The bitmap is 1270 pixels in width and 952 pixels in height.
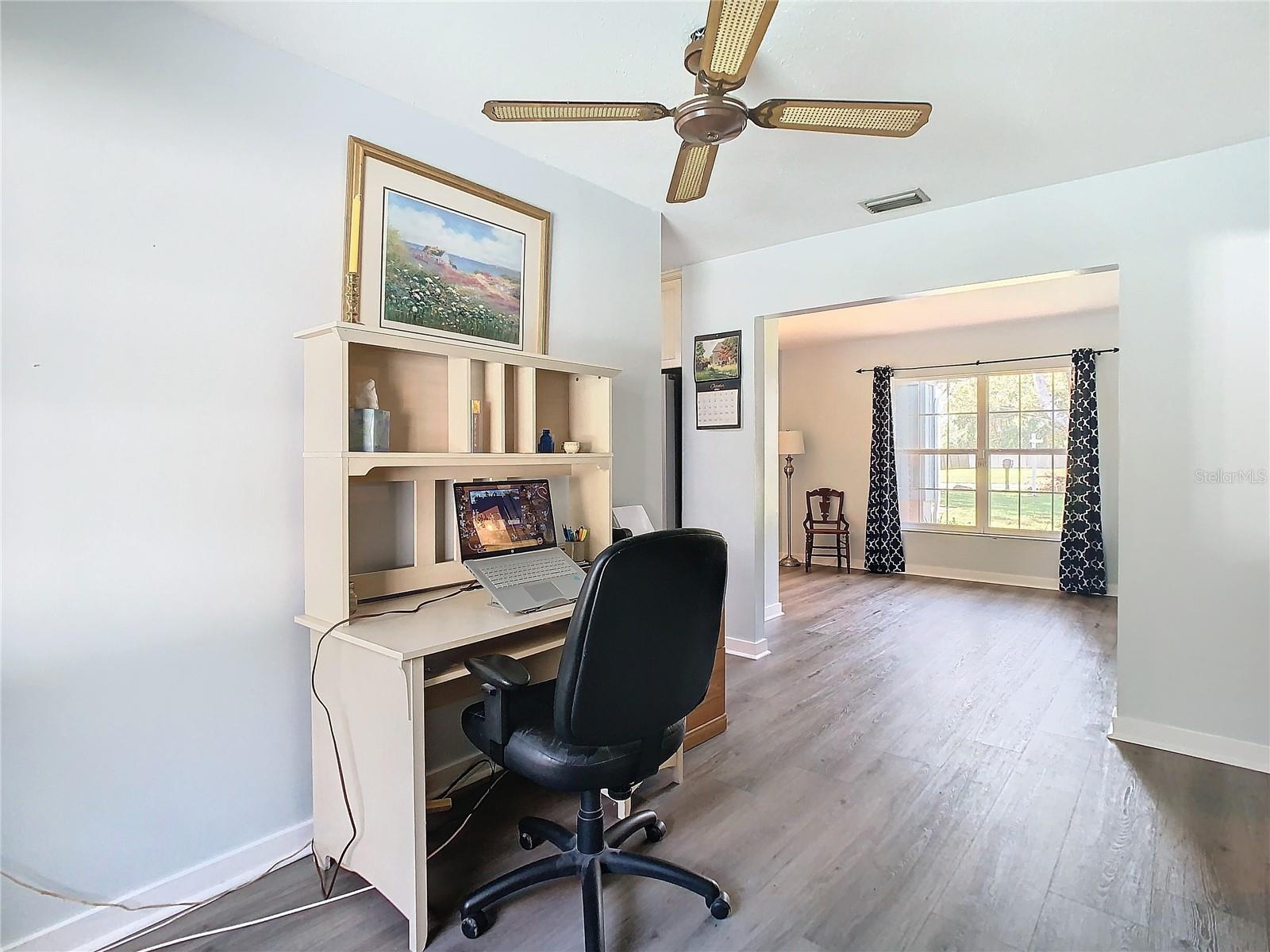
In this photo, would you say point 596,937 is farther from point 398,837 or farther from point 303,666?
point 303,666

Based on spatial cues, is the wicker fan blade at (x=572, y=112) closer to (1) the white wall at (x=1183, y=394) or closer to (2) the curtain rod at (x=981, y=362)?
(1) the white wall at (x=1183, y=394)

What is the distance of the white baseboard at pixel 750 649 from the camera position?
4.08 metres

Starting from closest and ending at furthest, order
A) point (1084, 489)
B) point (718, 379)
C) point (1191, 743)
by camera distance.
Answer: point (1191, 743) < point (718, 379) < point (1084, 489)

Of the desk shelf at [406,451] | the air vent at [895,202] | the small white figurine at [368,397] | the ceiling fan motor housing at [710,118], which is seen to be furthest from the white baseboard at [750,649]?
the ceiling fan motor housing at [710,118]

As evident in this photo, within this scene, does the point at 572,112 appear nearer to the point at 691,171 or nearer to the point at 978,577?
the point at 691,171

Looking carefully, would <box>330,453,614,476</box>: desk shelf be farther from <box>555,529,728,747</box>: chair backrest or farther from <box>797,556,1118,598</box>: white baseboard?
<box>797,556,1118,598</box>: white baseboard

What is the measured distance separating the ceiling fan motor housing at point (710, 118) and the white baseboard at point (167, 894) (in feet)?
7.84


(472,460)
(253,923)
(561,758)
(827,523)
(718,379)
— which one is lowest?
(253,923)

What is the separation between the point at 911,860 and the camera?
6.62ft

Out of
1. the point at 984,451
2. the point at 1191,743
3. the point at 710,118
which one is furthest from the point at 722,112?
the point at 984,451

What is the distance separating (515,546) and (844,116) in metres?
1.73

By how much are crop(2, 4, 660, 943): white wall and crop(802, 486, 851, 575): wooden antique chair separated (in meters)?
5.90

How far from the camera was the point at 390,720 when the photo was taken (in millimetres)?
1699

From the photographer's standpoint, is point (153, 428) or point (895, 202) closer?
point (153, 428)
